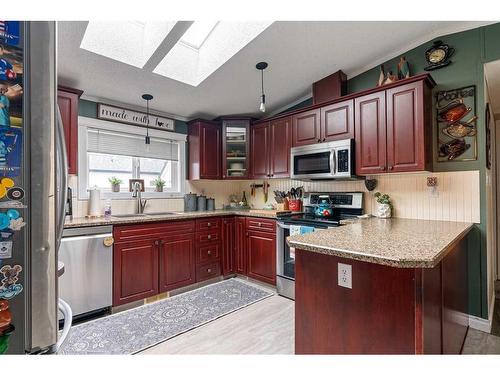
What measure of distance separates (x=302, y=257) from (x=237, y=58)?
210 centimetres

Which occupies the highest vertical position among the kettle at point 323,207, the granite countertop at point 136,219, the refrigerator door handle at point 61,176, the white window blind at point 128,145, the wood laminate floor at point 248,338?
the white window blind at point 128,145

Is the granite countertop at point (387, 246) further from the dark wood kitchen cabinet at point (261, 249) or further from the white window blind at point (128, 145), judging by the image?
the white window blind at point (128, 145)

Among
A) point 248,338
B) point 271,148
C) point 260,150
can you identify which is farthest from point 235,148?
point 248,338

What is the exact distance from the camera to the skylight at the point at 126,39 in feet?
7.21

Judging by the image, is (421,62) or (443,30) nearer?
(443,30)

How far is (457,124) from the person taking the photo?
2.42 metres

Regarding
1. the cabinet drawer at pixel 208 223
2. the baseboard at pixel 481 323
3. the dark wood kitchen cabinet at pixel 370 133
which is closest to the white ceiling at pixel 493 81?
the dark wood kitchen cabinet at pixel 370 133

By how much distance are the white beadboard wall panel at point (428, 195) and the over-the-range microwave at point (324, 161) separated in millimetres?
395

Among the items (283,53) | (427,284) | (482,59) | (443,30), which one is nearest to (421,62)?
(443,30)

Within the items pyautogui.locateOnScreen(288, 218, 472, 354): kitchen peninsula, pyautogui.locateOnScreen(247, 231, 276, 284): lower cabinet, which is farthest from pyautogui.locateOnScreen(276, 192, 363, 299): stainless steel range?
pyautogui.locateOnScreen(288, 218, 472, 354): kitchen peninsula

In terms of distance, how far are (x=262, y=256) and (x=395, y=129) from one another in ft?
6.74

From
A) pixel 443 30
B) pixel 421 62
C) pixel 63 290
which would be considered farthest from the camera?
A: pixel 421 62

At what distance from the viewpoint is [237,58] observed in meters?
2.64

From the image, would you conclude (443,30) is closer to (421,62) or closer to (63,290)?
(421,62)
